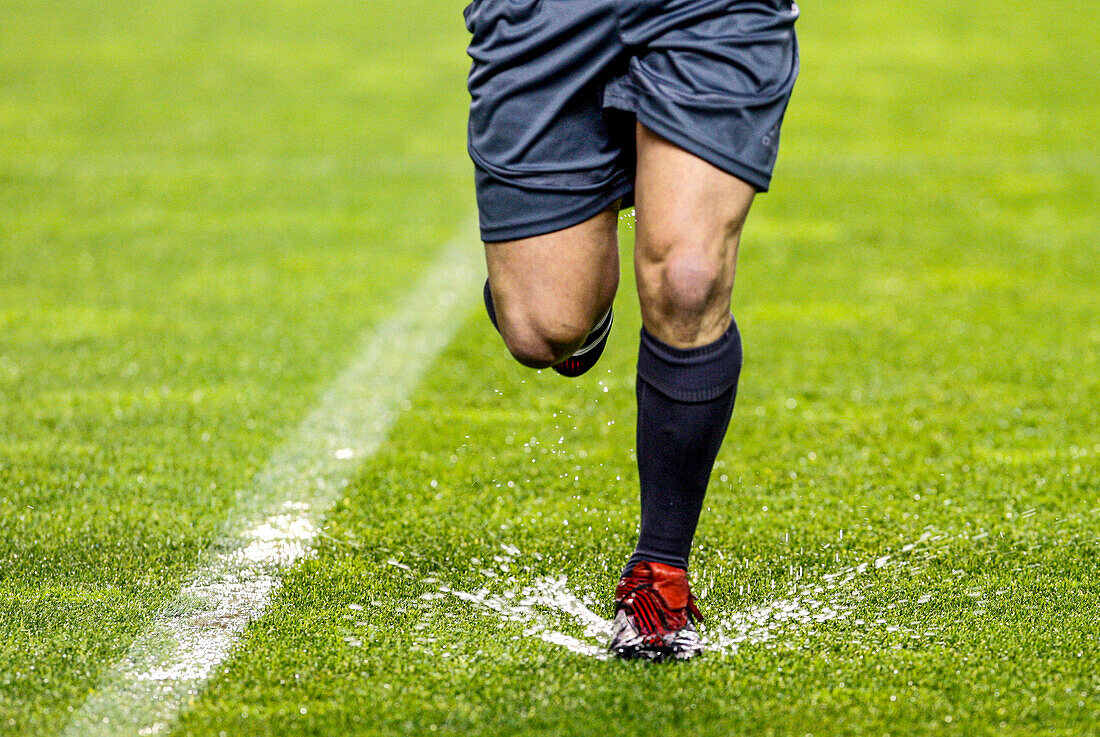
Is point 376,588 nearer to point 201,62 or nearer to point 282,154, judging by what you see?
point 282,154

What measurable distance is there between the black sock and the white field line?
2.38ft

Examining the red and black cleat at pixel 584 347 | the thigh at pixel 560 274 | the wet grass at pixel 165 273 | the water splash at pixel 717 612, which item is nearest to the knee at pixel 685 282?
the thigh at pixel 560 274

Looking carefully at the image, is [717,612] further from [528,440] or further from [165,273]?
[165,273]

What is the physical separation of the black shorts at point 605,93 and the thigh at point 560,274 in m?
0.03

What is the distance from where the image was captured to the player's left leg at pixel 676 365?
223cm

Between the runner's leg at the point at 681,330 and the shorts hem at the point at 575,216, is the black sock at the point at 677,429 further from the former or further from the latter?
the shorts hem at the point at 575,216

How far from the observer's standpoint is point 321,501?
3.08 metres

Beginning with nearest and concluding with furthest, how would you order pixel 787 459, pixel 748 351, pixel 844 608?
pixel 844 608 → pixel 787 459 → pixel 748 351

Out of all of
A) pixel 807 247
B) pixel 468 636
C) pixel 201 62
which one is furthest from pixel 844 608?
pixel 201 62

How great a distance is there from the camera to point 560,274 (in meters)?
2.50

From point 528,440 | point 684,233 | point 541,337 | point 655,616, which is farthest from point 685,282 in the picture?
point 528,440

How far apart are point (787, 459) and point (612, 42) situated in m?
1.35

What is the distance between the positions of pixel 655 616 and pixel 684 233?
626mm

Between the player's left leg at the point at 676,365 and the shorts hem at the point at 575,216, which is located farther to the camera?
the shorts hem at the point at 575,216
